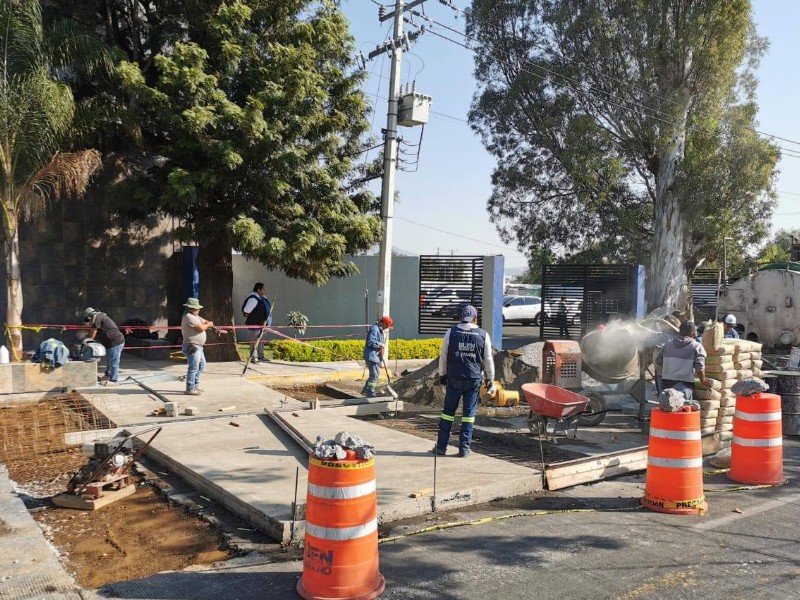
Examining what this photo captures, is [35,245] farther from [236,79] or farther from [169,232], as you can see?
[236,79]

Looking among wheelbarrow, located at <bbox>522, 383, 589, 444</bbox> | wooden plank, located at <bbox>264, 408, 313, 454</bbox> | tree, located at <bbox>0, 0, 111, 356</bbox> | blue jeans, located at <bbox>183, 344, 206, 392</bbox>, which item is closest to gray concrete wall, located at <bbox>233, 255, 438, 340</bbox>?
tree, located at <bbox>0, 0, 111, 356</bbox>

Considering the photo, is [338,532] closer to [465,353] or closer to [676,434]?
[676,434]

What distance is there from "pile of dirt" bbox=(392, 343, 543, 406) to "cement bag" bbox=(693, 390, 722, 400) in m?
3.70

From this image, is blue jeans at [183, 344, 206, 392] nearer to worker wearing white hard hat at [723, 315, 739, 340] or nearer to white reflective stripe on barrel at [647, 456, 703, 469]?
white reflective stripe on barrel at [647, 456, 703, 469]

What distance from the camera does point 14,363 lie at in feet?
35.9

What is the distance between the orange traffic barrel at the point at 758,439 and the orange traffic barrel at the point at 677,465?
49.8 inches

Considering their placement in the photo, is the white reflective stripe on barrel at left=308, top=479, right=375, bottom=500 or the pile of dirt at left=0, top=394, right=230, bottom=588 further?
the pile of dirt at left=0, top=394, right=230, bottom=588

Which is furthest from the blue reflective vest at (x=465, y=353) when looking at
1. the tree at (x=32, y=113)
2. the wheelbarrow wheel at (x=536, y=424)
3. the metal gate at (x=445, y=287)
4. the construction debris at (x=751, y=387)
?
the metal gate at (x=445, y=287)

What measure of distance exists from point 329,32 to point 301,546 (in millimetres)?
12427

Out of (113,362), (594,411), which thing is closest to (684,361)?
(594,411)

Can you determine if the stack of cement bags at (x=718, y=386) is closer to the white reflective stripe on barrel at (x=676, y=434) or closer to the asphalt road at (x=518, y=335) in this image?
the white reflective stripe on barrel at (x=676, y=434)

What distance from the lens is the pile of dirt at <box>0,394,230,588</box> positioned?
497cm

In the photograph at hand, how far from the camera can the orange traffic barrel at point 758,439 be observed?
7156mm

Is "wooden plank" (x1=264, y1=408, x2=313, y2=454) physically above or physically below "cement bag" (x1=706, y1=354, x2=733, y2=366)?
below
